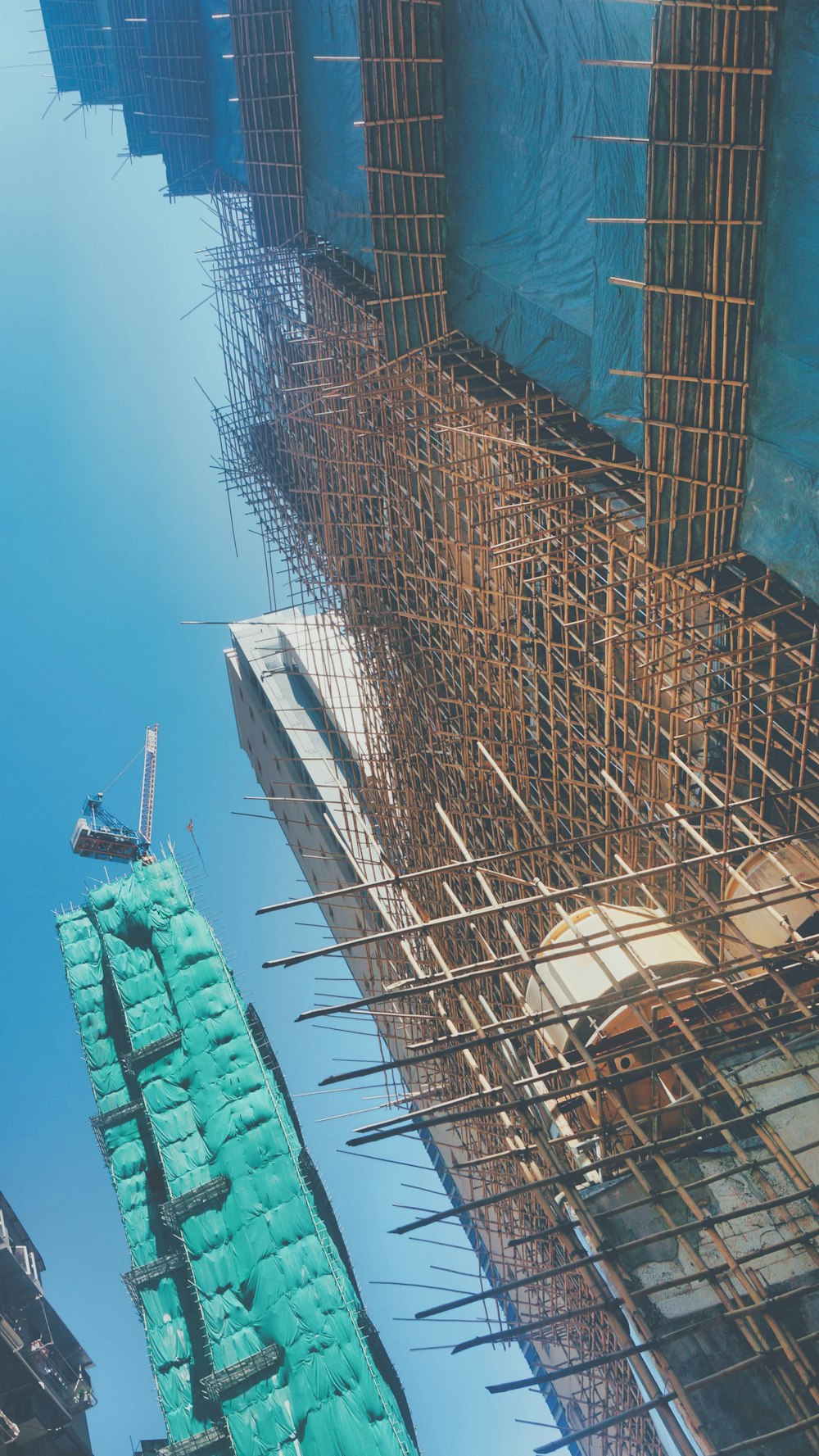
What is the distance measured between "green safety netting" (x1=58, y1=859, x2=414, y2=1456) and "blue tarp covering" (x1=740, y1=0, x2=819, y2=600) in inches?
436

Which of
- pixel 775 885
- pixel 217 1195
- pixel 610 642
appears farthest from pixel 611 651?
pixel 217 1195

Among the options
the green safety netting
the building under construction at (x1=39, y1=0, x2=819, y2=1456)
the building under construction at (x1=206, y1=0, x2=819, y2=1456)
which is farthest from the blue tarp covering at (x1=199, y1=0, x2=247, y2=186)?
the green safety netting

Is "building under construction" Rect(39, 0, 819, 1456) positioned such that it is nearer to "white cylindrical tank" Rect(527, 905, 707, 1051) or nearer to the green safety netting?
"white cylindrical tank" Rect(527, 905, 707, 1051)

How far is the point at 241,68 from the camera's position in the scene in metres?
19.4

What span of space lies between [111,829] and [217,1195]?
14.0 metres

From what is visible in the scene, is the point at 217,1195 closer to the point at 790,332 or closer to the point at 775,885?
the point at 775,885

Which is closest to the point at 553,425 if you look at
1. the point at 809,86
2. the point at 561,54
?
the point at 561,54

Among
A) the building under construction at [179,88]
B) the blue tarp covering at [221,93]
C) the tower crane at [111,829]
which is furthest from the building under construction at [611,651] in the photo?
the tower crane at [111,829]

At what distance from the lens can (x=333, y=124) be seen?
1723 centimetres

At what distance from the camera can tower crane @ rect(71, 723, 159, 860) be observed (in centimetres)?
2819

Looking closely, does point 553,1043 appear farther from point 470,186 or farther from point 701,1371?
point 470,186

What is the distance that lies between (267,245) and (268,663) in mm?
8393

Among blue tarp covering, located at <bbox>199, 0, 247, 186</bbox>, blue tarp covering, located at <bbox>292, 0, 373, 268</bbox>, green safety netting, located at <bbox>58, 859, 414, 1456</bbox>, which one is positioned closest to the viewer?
green safety netting, located at <bbox>58, 859, 414, 1456</bbox>

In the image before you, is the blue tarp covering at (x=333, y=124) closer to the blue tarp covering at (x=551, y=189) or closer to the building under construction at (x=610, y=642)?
the building under construction at (x=610, y=642)
